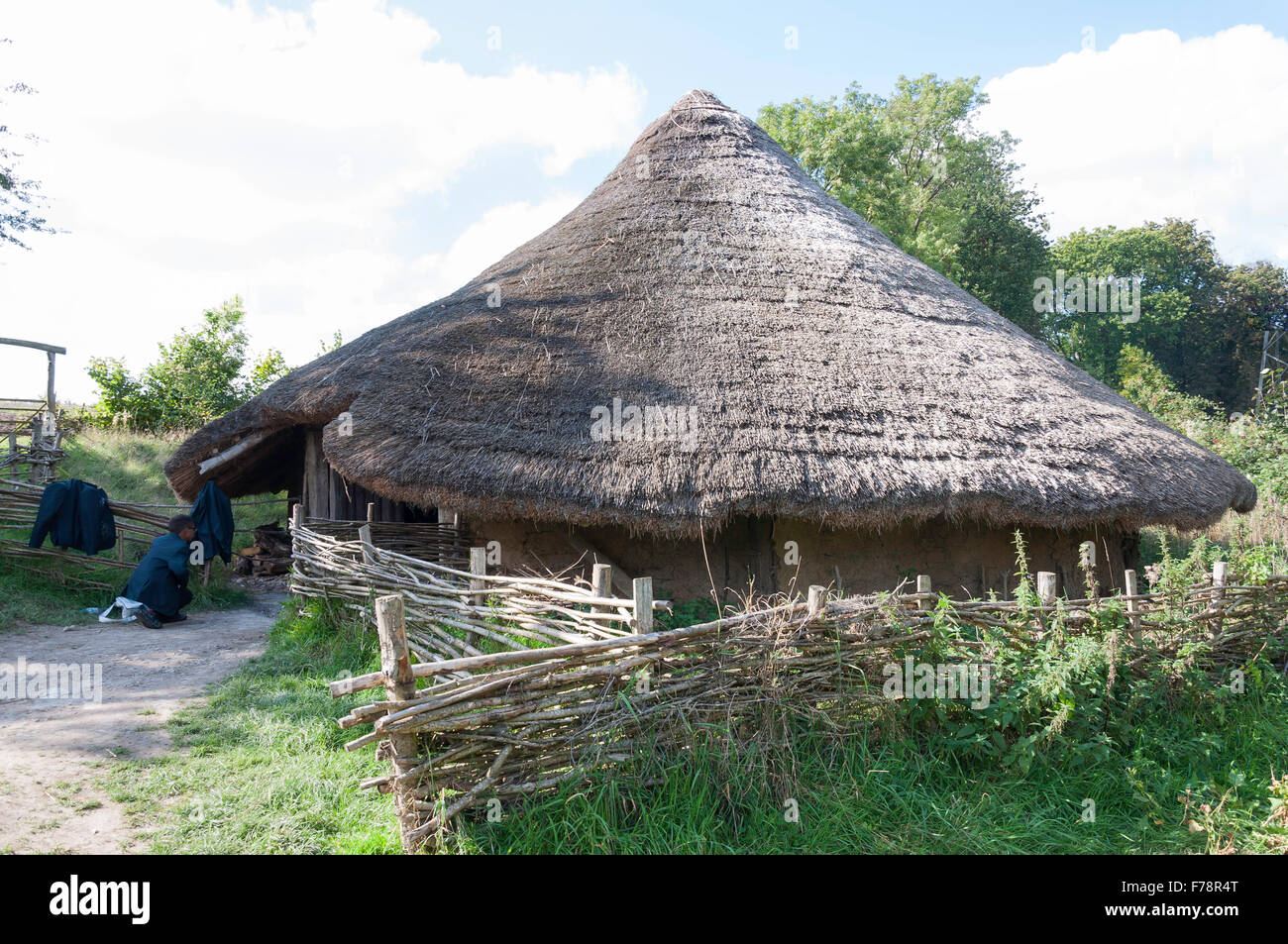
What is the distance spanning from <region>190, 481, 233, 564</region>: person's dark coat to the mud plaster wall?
13.6 feet

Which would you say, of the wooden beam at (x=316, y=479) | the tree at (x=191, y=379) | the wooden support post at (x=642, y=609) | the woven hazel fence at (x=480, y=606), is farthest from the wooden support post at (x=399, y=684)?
the tree at (x=191, y=379)

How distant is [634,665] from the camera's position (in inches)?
124

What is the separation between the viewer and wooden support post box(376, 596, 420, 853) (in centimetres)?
281

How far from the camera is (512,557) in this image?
599cm

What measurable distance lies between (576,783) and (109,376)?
18.1 meters

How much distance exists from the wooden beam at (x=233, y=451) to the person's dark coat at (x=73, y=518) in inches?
47.2

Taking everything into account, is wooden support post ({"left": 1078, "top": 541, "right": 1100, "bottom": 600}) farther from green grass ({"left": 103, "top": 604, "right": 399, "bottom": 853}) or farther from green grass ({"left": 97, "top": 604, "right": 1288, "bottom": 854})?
green grass ({"left": 103, "top": 604, "right": 399, "bottom": 853})

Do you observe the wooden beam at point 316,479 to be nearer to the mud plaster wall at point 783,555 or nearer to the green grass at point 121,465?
the mud plaster wall at point 783,555

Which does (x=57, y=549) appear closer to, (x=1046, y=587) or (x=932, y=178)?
(x=1046, y=587)

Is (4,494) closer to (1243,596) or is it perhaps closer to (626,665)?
(626,665)

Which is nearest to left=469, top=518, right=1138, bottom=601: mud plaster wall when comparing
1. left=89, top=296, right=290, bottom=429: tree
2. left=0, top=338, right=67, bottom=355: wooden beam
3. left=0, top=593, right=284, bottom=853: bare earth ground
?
left=0, top=593, right=284, bottom=853: bare earth ground

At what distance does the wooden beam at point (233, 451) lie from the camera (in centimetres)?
802

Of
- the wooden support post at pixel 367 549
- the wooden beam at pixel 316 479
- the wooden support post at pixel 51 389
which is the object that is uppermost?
the wooden support post at pixel 51 389

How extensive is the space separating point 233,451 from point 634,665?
6576 millimetres
